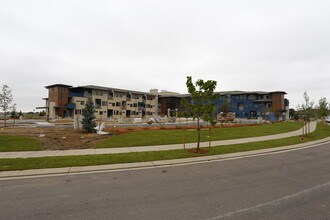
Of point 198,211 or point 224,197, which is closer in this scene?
point 198,211

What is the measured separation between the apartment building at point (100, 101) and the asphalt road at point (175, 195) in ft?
144

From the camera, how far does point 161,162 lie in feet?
31.3

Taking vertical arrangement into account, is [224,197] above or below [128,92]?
below

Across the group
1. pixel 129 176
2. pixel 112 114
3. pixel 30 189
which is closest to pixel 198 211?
pixel 129 176

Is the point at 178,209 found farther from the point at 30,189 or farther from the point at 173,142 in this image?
the point at 173,142

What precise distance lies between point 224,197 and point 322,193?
288 cm

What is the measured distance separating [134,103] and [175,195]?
7193cm

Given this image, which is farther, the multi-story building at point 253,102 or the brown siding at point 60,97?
the multi-story building at point 253,102

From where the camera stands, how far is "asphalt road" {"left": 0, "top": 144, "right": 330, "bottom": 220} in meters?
4.57

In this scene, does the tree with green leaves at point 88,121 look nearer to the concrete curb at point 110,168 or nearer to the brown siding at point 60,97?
the concrete curb at point 110,168

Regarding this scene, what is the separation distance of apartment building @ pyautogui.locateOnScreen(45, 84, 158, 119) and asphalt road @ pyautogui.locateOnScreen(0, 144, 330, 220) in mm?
43814

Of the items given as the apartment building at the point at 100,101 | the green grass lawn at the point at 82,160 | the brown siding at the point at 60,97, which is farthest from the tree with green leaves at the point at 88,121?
the brown siding at the point at 60,97

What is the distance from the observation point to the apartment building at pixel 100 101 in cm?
5988

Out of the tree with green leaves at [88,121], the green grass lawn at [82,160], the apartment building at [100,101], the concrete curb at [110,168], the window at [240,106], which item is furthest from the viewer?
the window at [240,106]
